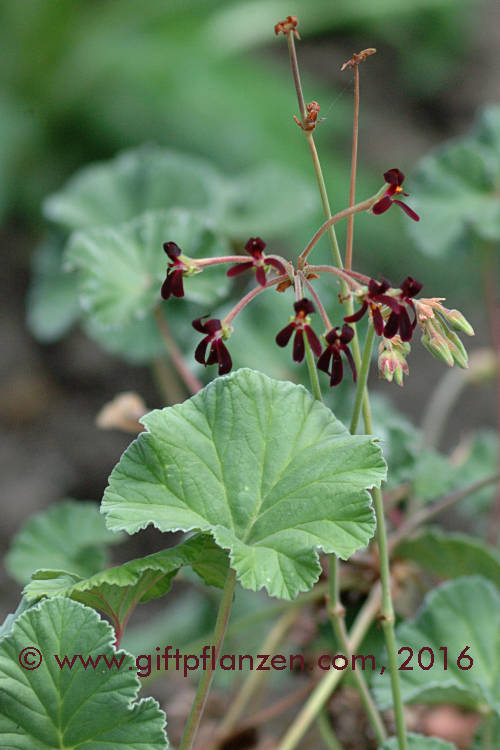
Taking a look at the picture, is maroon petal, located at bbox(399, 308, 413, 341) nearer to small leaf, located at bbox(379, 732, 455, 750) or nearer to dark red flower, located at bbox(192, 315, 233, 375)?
dark red flower, located at bbox(192, 315, 233, 375)

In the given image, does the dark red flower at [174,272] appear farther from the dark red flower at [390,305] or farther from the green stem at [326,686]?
the green stem at [326,686]

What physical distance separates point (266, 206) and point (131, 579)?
0.69 m

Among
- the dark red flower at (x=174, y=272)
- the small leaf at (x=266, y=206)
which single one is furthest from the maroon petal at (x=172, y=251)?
the small leaf at (x=266, y=206)

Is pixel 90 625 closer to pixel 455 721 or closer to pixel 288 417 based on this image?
pixel 288 417

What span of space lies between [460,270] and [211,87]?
856 millimetres

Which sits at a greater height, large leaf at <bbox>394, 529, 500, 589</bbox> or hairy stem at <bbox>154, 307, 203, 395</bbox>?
hairy stem at <bbox>154, 307, 203, 395</bbox>

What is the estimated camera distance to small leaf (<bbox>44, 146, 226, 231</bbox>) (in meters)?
1.00

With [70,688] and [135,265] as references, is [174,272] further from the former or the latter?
[135,265]

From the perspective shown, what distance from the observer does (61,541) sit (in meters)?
0.77

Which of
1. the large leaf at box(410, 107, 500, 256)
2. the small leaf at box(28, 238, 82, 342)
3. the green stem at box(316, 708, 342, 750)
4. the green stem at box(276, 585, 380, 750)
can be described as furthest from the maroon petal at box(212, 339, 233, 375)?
the small leaf at box(28, 238, 82, 342)

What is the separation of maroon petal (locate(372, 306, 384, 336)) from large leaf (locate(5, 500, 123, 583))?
0.40 meters

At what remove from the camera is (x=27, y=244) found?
235cm

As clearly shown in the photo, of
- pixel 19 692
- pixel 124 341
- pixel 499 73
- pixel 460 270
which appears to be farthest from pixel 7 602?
pixel 499 73

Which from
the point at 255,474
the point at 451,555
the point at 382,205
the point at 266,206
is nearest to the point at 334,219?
the point at 382,205
